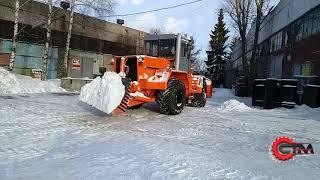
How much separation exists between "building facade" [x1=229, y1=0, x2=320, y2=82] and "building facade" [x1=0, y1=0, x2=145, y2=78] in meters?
9.91

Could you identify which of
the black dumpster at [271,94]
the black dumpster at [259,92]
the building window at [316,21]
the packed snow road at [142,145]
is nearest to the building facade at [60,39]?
the black dumpster at [259,92]

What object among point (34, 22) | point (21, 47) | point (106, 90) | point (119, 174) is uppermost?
point (34, 22)

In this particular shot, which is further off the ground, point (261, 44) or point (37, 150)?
point (261, 44)

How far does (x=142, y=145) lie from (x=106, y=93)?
3348mm

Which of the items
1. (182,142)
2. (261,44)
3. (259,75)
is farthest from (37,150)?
(261,44)

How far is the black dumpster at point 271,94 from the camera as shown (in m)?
16.7

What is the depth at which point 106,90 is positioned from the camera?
35.8 ft

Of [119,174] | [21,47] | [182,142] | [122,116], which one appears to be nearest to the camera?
[119,174]

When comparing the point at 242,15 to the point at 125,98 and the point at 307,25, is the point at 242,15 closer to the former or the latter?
the point at 307,25

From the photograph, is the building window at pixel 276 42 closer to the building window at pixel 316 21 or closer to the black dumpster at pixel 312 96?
the building window at pixel 316 21

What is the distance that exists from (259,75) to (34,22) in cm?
2216

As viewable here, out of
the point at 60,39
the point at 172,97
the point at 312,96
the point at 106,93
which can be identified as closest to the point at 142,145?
the point at 106,93

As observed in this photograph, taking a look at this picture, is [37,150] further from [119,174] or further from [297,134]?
[297,134]

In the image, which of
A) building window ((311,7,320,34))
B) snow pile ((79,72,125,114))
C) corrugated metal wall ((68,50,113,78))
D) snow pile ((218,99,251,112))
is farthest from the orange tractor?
corrugated metal wall ((68,50,113,78))
